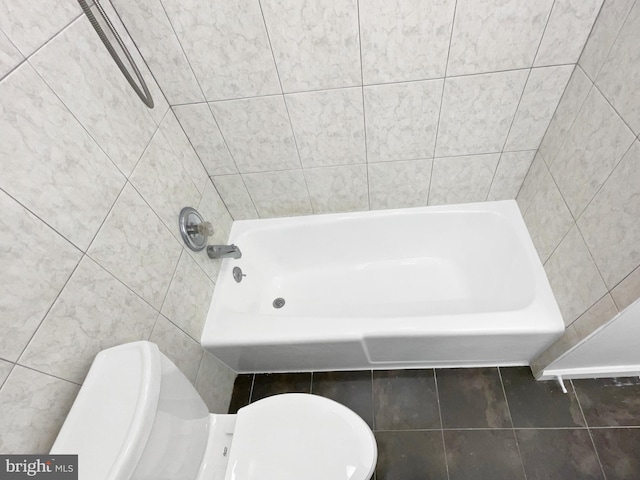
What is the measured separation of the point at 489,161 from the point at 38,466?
1.61m

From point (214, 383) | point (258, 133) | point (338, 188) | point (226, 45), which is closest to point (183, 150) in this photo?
point (258, 133)

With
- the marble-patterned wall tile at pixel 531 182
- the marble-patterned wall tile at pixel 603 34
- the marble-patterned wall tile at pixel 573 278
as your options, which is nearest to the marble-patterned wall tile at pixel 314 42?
the marble-patterned wall tile at pixel 603 34

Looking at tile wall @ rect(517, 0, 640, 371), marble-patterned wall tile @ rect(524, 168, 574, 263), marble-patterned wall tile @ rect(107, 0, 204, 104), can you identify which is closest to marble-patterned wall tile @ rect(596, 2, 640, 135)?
tile wall @ rect(517, 0, 640, 371)

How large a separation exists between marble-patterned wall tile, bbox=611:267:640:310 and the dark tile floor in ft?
2.00

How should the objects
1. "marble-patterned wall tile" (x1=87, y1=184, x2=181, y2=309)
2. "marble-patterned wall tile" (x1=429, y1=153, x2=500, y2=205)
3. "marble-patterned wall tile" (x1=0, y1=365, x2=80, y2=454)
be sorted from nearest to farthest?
"marble-patterned wall tile" (x1=0, y1=365, x2=80, y2=454) < "marble-patterned wall tile" (x1=87, y1=184, x2=181, y2=309) < "marble-patterned wall tile" (x1=429, y1=153, x2=500, y2=205)

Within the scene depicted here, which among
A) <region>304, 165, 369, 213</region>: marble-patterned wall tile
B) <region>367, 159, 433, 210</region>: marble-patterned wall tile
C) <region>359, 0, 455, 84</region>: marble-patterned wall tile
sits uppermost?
<region>359, 0, 455, 84</region>: marble-patterned wall tile

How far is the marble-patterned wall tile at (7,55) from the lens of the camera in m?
0.60

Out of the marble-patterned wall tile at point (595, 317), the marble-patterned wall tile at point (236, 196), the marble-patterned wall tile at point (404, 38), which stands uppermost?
the marble-patterned wall tile at point (404, 38)

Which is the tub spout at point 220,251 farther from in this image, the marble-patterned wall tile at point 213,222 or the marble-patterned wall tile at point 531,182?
the marble-patterned wall tile at point 531,182

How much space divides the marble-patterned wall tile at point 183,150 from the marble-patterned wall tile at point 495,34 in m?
0.99

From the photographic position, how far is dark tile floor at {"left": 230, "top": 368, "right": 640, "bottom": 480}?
3.66 ft

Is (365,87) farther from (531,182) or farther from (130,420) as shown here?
(130,420)

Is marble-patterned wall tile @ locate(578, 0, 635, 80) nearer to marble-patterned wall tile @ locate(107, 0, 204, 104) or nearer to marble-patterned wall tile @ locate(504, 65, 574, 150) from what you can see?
marble-patterned wall tile @ locate(504, 65, 574, 150)

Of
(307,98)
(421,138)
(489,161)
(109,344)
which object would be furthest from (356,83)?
(109,344)
